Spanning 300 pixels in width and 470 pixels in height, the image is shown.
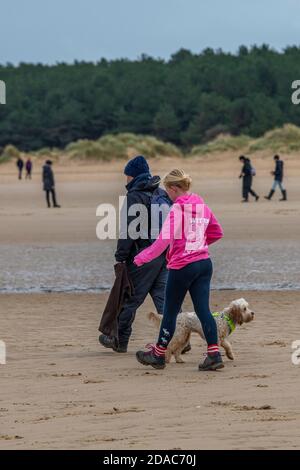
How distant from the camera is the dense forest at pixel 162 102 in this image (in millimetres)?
86625

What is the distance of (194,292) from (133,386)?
0.95 meters

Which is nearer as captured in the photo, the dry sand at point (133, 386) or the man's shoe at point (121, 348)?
the dry sand at point (133, 386)

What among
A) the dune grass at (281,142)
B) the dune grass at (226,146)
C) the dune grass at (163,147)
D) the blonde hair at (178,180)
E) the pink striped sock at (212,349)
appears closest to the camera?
the blonde hair at (178,180)

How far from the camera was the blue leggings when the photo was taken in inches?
372

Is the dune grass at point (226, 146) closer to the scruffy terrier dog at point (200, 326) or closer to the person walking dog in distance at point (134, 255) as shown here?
the person walking dog in distance at point (134, 255)

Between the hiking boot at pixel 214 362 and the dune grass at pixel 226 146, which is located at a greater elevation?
the hiking boot at pixel 214 362

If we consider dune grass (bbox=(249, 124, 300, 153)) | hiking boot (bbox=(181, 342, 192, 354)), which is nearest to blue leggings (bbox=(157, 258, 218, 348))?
hiking boot (bbox=(181, 342, 192, 354))

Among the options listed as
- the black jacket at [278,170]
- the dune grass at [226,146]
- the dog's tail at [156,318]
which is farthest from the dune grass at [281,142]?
the dog's tail at [156,318]

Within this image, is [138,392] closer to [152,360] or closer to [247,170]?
[152,360]

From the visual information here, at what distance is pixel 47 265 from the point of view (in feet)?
61.5

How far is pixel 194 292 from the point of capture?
31.2 ft

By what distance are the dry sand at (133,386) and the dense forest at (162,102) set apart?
68695 mm

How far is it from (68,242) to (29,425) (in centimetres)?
1504
